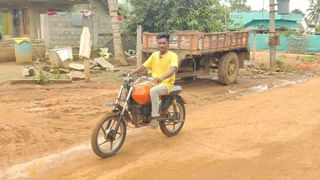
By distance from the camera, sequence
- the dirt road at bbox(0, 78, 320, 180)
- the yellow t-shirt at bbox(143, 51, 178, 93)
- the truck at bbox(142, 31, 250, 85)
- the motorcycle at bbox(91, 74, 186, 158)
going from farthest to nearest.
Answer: the truck at bbox(142, 31, 250, 85), the yellow t-shirt at bbox(143, 51, 178, 93), the motorcycle at bbox(91, 74, 186, 158), the dirt road at bbox(0, 78, 320, 180)

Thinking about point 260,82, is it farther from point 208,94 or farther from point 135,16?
point 135,16

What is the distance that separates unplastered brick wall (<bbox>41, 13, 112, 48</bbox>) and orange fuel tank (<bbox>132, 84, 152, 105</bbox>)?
11189 mm

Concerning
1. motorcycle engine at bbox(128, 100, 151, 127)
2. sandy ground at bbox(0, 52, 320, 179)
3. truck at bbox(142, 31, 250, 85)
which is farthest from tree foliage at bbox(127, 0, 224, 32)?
motorcycle engine at bbox(128, 100, 151, 127)

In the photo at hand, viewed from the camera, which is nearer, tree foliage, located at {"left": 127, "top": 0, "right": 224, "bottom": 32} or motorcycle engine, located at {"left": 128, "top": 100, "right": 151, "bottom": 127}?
motorcycle engine, located at {"left": 128, "top": 100, "right": 151, "bottom": 127}

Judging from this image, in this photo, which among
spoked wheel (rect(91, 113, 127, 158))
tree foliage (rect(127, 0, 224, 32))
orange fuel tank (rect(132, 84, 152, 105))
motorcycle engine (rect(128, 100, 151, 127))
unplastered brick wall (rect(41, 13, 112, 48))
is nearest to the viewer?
spoked wheel (rect(91, 113, 127, 158))

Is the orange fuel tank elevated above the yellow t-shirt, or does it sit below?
below

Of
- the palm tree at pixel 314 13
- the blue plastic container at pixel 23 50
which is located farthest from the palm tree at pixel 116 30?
the palm tree at pixel 314 13

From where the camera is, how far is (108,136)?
5246 mm

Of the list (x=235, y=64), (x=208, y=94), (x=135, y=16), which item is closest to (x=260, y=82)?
(x=235, y=64)

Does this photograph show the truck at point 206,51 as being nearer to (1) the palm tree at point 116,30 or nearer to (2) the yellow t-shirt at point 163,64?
(2) the yellow t-shirt at point 163,64

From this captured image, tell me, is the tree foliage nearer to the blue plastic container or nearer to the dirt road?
the blue plastic container

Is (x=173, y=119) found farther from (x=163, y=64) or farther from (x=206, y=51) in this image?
(x=206, y=51)

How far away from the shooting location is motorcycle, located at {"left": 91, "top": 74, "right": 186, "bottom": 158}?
5209 mm

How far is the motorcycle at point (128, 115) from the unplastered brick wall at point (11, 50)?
1123cm
